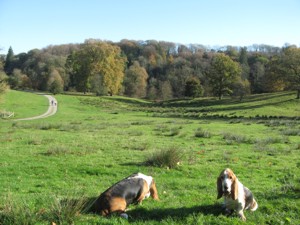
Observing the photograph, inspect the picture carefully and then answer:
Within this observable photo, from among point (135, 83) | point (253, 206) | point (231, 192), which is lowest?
point (253, 206)

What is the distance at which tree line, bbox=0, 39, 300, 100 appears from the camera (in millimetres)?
80438

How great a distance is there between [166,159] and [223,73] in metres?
68.9

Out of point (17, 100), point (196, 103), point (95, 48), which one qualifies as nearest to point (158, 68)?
point (95, 48)

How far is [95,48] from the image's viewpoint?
302ft

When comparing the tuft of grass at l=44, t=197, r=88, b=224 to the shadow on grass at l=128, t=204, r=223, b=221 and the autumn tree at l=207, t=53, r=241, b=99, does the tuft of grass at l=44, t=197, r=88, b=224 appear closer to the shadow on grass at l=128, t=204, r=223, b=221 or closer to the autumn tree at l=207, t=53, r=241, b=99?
the shadow on grass at l=128, t=204, r=223, b=221

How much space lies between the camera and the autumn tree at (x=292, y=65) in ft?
223

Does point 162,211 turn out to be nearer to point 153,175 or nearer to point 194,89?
point 153,175

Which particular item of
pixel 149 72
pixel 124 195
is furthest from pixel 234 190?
pixel 149 72

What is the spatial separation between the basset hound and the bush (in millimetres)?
4870

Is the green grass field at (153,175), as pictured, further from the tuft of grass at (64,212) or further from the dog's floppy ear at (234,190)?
the dog's floppy ear at (234,190)

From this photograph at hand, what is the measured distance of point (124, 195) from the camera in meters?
8.45

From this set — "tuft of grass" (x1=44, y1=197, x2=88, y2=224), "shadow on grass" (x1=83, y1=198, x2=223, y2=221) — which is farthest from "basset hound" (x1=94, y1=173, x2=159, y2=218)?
"tuft of grass" (x1=44, y1=197, x2=88, y2=224)

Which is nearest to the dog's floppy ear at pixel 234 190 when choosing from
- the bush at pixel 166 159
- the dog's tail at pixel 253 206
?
the dog's tail at pixel 253 206

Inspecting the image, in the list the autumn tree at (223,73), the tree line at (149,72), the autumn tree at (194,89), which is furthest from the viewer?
the autumn tree at (194,89)
